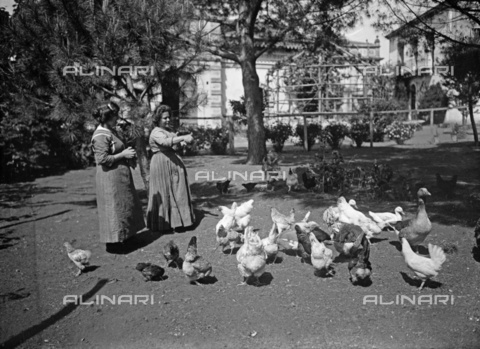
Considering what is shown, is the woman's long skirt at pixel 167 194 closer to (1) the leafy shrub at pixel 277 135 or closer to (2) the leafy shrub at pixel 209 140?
(2) the leafy shrub at pixel 209 140

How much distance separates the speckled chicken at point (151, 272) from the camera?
5086 millimetres

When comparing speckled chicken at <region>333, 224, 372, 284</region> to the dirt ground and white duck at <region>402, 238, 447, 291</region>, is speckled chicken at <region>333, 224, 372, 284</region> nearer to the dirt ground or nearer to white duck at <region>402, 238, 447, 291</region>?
the dirt ground

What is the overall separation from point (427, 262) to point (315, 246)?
3.66 feet

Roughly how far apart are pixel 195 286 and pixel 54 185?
27.9 feet

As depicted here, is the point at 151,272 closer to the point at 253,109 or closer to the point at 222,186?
the point at 222,186

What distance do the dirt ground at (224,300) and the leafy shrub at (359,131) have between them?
10551 millimetres

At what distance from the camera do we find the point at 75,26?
6.83 meters

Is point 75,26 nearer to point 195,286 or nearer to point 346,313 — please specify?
point 195,286

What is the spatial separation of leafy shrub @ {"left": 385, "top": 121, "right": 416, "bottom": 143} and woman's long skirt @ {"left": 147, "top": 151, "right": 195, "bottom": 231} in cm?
1382

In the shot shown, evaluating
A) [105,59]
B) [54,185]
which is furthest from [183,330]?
[54,185]

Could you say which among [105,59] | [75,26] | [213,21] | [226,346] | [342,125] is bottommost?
[226,346]

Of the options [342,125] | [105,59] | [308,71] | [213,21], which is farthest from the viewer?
[308,71]

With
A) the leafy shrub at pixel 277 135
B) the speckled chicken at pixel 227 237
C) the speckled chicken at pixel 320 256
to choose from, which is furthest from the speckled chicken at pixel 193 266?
the leafy shrub at pixel 277 135

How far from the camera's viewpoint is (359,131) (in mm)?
18188
